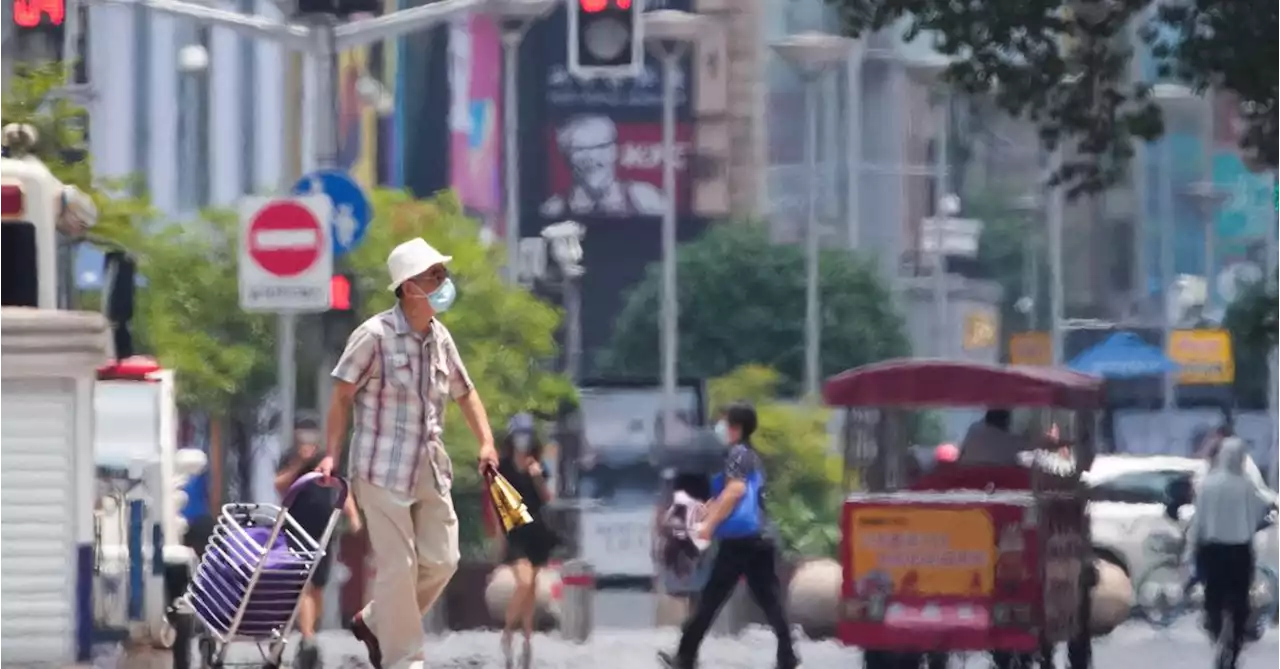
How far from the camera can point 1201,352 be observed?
67688 millimetres

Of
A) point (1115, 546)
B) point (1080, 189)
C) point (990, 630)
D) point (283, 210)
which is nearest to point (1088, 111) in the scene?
point (1080, 189)

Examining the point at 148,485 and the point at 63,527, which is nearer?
the point at 63,527

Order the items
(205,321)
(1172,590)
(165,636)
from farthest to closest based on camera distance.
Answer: (205,321) → (1172,590) → (165,636)

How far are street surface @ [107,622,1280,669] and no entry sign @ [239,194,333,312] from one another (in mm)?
2779

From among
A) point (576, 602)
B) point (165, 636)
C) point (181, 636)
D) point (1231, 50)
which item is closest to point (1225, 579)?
point (576, 602)

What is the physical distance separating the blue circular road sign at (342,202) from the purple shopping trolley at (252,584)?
20.6 feet

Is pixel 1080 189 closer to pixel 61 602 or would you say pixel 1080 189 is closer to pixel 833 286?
pixel 61 602

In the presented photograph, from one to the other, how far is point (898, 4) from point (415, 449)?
516cm

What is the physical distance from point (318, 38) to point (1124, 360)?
42.2 meters

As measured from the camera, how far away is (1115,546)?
29.6 meters

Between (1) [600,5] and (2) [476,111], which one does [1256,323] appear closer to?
(1) [600,5]

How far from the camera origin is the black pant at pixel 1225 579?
811 inches

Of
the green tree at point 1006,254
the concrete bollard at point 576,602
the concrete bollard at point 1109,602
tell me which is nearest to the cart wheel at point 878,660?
the concrete bollard at point 576,602

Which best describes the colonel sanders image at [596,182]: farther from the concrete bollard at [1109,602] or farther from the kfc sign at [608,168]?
the concrete bollard at [1109,602]
